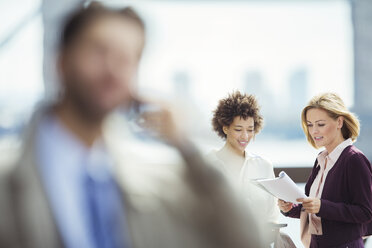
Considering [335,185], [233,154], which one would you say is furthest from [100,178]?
[233,154]

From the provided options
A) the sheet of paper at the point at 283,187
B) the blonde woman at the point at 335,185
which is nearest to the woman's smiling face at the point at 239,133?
the blonde woman at the point at 335,185

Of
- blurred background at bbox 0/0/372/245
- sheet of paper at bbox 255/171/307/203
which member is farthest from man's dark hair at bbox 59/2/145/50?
blurred background at bbox 0/0/372/245

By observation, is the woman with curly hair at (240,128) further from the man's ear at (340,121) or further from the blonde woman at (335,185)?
the man's ear at (340,121)

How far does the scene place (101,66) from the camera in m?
0.34

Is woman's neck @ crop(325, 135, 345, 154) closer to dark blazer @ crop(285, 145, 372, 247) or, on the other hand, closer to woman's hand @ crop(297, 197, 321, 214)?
dark blazer @ crop(285, 145, 372, 247)

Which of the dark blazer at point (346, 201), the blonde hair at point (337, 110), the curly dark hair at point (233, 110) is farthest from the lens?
the curly dark hair at point (233, 110)

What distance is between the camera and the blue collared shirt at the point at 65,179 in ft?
1.12

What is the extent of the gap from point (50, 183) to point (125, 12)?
160 millimetres

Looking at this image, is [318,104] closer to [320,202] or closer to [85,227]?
[320,202]

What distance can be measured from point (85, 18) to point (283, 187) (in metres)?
1.33

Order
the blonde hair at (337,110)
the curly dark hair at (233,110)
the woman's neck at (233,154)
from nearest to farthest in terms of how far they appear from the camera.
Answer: the blonde hair at (337,110)
the woman's neck at (233,154)
the curly dark hair at (233,110)

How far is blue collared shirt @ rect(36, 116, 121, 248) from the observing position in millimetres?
343

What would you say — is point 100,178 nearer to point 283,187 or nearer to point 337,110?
point 283,187

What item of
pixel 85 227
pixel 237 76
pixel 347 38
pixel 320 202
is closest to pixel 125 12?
pixel 85 227
